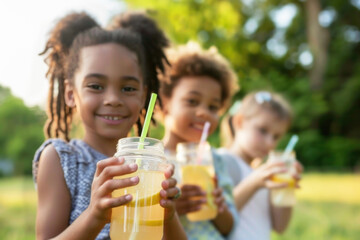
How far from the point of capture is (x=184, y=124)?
96.0 inches

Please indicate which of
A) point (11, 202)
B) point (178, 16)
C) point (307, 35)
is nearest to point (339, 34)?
point (307, 35)

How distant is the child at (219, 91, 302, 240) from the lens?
2850mm

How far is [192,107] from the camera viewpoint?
8.05 feet

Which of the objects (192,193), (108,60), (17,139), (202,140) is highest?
(17,139)

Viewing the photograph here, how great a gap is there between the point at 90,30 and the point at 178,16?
6.73 metres

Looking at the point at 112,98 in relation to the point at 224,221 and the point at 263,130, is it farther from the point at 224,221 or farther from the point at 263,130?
the point at 263,130

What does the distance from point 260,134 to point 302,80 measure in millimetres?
16896

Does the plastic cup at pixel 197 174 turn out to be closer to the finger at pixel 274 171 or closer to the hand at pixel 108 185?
the finger at pixel 274 171

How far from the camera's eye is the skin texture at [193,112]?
2418 millimetres

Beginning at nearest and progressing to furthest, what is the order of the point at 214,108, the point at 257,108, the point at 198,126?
the point at 198,126, the point at 214,108, the point at 257,108

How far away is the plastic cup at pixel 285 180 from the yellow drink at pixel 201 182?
2.81 ft

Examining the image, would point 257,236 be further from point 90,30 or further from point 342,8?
point 342,8

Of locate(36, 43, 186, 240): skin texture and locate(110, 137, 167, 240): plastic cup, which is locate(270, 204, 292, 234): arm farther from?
locate(110, 137, 167, 240): plastic cup

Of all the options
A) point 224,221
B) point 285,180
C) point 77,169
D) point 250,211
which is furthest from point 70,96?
point 250,211
